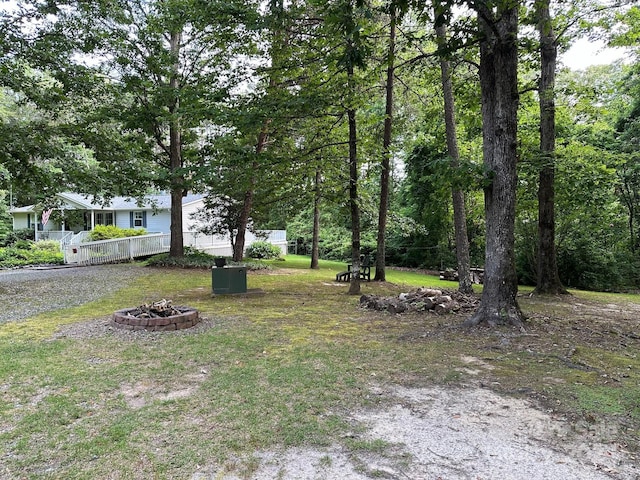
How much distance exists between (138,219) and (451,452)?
25296 mm

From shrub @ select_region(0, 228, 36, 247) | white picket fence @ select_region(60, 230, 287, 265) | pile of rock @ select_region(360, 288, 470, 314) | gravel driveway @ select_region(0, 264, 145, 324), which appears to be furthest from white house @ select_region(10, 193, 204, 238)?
pile of rock @ select_region(360, 288, 470, 314)

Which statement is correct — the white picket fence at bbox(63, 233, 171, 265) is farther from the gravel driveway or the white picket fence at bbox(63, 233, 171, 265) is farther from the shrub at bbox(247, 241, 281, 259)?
the shrub at bbox(247, 241, 281, 259)

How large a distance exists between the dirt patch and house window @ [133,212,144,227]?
2437 cm

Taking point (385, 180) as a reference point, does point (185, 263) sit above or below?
below

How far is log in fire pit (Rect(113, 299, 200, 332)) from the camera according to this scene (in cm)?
573

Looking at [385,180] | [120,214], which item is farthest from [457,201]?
[120,214]

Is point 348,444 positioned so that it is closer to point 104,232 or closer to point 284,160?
point 284,160

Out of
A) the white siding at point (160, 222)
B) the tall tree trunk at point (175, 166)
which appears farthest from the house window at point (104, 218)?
the tall tree trunk at point (175, 166)

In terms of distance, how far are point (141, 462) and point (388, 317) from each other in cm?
515

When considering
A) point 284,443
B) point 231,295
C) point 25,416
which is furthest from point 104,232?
point 284,443

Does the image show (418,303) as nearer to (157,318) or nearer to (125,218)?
(157,318)

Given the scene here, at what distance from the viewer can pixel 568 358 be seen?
448cm

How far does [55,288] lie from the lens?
32.7ft

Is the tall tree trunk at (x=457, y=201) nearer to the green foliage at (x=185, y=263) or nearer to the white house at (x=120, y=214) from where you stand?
the green foliage at (x=185, y=263)
